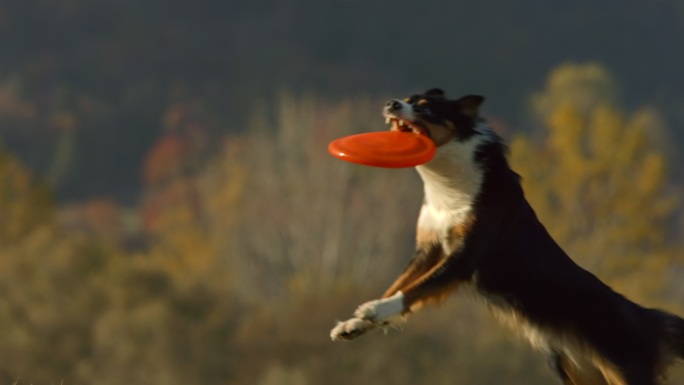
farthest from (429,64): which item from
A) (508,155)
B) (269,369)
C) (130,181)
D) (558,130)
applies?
(508,155)

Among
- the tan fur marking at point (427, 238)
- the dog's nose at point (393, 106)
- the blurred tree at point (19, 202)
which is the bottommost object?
the blurred tree at point (19, 202)

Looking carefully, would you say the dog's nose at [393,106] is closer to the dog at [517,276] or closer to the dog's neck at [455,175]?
the dog at [517,276]

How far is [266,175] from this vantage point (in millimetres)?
67312

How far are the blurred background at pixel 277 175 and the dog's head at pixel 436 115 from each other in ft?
3.37

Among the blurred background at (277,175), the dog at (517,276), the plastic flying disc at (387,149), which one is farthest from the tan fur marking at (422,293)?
the plastic flying disc at (387,149)

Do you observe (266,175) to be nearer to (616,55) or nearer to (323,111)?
(323,111)

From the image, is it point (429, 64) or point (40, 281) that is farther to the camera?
point (429, 64)

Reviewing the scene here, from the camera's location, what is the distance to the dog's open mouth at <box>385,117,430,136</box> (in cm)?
844

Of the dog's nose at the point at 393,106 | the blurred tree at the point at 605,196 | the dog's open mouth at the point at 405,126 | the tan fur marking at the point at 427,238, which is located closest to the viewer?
the dog's nose at the point at 393,106

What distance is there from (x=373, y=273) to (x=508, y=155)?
49667 mm

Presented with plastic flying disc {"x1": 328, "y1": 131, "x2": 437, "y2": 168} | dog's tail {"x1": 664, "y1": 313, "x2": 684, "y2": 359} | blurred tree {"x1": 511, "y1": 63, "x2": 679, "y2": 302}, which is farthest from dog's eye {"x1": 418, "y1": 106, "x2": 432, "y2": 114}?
blurred tree {"x1": 511, "y1": 63, "x2": 679, "y2": 302}

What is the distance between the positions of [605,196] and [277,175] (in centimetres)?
1759

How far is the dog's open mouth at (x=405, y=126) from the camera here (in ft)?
27.7

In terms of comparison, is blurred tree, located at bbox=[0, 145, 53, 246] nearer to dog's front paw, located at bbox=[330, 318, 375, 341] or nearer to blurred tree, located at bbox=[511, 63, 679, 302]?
blurred tree, located at bbox=[511, 63, 679, 302]
